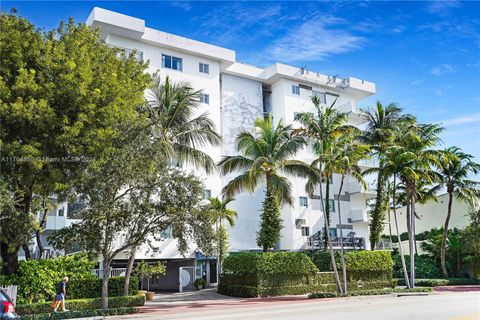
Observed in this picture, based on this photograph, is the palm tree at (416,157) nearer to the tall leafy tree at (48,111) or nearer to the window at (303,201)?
the window at (303,201)

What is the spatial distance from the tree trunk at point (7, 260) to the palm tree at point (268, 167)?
1429cm

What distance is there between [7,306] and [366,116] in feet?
107

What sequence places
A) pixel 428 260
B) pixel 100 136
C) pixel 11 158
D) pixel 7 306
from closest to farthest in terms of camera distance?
pixel 7 306, pixel 11 158, pixel 100 136, pixel 428 260

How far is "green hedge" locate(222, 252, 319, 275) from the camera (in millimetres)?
28219

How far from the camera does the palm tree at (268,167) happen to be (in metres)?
30.2

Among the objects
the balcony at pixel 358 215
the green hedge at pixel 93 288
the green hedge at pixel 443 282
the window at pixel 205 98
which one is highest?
the window at pixel 205 98

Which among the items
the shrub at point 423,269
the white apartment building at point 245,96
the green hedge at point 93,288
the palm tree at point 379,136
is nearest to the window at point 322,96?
the white apartment building at point 245,96

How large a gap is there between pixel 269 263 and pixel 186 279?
30.7 feet

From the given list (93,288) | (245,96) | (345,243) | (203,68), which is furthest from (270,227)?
(245,96)

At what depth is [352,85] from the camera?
157ft


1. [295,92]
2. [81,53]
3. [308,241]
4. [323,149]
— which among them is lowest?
[308,241]

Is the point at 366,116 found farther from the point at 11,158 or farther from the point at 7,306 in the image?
the point at 7,306

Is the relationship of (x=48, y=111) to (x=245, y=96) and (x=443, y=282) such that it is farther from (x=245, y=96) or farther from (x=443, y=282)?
(x=443, y=282)

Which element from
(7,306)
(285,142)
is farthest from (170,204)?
(285,142)
